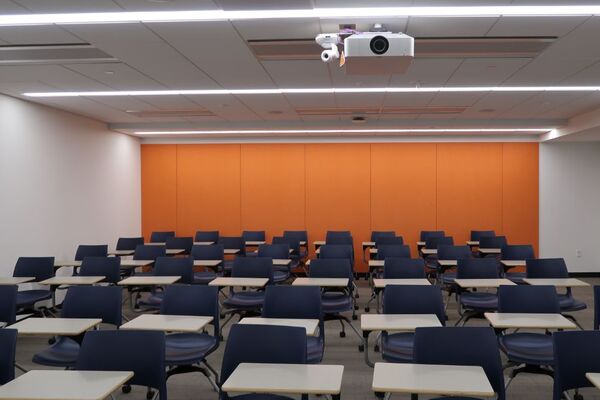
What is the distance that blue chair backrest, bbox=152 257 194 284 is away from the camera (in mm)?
7492

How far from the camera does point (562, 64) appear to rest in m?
6.20

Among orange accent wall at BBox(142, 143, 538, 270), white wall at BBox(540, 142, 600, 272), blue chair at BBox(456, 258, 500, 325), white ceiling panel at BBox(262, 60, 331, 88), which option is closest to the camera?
white ceiling panel at BBox(262, 60, 331, 88)

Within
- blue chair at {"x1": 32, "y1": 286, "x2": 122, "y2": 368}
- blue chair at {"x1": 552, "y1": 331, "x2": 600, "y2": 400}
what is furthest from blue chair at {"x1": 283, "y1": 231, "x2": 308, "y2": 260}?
blue chair at {"x1": 552, "y1": 331, "x2": 600, "y2": 400}

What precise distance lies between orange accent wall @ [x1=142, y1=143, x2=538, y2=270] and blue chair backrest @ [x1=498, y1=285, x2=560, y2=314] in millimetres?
7115

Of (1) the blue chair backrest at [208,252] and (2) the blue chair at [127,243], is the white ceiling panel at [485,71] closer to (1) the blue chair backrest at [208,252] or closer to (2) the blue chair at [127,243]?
(1) the blue chair backrest at [208,252]

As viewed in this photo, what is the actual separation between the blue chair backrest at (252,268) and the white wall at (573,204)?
7831mm

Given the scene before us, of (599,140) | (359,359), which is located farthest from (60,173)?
(599,140)

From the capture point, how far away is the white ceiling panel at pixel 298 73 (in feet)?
20.2

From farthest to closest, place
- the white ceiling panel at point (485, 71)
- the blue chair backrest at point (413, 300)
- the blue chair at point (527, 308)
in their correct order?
the white ceiling panel at point (485, 71) → the blue chair backrest at point (413, 300) → the blue chair at point (527, 308)

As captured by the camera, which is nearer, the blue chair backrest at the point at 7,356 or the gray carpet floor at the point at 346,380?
the blue chair backrest at the point at 7,356

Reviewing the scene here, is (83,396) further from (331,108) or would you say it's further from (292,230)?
(292,230)

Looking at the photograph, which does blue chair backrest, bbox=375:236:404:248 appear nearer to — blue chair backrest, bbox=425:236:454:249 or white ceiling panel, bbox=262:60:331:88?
blue chair backrest, bbox=425:236:454:249

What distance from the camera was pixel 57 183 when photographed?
921 cm

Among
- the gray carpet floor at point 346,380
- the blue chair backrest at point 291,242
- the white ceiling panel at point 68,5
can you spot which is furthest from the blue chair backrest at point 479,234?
the white ceiling panel at point 68,5
